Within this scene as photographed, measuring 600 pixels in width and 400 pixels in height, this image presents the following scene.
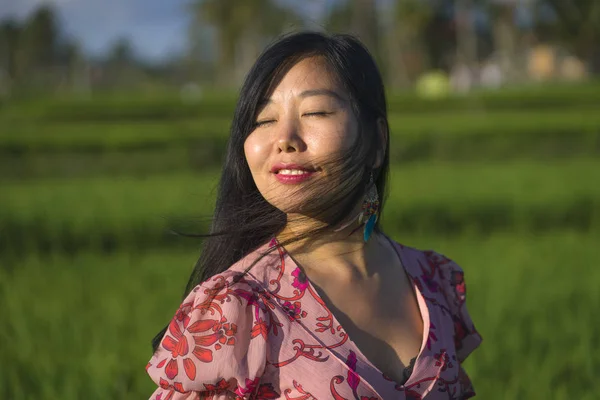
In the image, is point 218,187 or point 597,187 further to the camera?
point 597,187

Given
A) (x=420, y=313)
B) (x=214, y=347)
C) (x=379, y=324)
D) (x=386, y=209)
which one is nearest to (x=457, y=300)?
(x=420, y=313)

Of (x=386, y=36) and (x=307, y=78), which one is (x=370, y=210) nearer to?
(x=307, y=78)

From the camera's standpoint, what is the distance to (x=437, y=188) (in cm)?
777

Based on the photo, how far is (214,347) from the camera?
129 centimetres

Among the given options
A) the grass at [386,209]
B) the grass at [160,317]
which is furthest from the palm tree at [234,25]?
the grass at [160,317]

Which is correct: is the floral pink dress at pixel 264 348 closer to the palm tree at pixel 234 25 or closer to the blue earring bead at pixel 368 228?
the blue earring bead at pixel 368 228

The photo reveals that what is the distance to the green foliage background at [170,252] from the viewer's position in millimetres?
3514

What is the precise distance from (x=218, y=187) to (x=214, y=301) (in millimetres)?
301

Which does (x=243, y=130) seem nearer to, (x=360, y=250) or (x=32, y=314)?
(x=360, y=250)

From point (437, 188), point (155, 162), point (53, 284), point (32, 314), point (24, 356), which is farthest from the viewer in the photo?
point (155, 162)

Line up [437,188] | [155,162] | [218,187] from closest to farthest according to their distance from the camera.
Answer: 1. [218,187]
2. [437,188]
3. [155,162]

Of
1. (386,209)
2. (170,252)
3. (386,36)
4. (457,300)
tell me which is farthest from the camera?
(386,36)

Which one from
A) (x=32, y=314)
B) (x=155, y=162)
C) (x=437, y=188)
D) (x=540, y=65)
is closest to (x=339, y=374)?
(x=32, y=314)

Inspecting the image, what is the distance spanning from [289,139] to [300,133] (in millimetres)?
29
